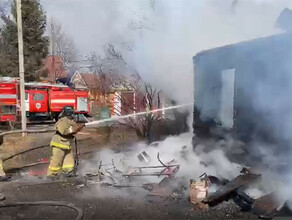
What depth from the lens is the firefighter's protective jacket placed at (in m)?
8.18

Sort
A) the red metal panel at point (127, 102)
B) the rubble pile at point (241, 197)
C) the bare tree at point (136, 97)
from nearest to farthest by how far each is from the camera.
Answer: the rubble pile at point (241, 197)
the bare tree at point (136, 97)
the red metal panel at point (127, 102)

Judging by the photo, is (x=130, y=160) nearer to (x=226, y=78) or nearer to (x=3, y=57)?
(x=226, y=78)

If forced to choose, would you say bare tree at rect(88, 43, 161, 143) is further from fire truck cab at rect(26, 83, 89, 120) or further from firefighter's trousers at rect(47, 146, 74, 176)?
fire truck cab at rect(26, 83, 89, 120)

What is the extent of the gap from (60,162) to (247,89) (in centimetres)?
418

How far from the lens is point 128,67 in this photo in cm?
1107

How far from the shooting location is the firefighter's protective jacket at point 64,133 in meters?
8.18

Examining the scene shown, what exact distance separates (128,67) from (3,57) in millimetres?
24657

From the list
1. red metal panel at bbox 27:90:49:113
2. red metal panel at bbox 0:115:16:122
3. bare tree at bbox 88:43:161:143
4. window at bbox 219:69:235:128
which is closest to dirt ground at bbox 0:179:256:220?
window at bbox 219:69:235:128

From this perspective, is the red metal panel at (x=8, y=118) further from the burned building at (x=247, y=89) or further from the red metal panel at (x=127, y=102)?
the burned building at (x=247, y=89)

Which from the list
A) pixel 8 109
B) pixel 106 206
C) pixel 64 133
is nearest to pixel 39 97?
pixel 8 109

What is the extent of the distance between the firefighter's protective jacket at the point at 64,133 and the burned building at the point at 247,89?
2832mm

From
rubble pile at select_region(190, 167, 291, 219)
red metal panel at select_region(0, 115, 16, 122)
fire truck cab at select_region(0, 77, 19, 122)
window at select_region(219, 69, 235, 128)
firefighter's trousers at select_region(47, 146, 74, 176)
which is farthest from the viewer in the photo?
fire truck cab at select_region(0, 77, 19, 122)

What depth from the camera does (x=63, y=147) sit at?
26.7 ft

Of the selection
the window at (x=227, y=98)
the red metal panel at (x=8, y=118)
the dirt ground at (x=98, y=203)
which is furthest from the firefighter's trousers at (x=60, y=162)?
the red metal panel at (x=8, y=118)
